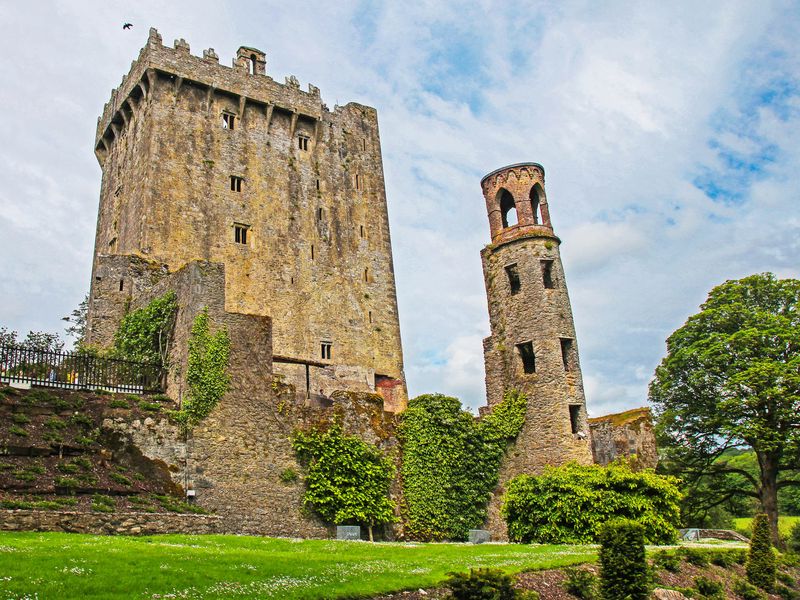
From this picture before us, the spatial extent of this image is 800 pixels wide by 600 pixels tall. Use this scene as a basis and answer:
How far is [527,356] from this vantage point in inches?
1275

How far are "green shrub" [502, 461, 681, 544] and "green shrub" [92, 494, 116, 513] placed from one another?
13691mm

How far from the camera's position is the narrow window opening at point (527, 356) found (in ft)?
106

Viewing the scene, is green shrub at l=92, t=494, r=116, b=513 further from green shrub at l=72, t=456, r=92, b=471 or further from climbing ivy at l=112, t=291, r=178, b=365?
climbing ivy at l=112, t=291, r=178, b=365

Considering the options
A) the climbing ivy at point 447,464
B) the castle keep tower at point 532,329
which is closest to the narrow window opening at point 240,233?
the castle keep tower at point 532,329

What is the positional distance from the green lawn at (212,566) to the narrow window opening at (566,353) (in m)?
13.5

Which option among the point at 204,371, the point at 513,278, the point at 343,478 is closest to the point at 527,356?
the point at 513,278

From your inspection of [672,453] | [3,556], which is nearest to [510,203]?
[672,453]

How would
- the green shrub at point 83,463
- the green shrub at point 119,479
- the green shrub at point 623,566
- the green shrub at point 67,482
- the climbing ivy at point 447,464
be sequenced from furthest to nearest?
the climbing ivy at point 447,464
the green shrub at point 119,479
the green shrub at point 83,463
the green shrub at point 67,482
the green shrub at point 623,566

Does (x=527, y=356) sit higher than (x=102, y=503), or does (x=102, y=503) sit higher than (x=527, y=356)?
(x=527, y=356)

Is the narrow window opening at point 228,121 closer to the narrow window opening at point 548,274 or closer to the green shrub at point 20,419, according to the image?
the narrow window opening at point 548,274

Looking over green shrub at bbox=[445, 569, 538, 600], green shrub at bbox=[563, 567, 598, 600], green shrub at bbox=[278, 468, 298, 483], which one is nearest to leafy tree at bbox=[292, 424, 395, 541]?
green shrub at bbox=[278, 468, 298, 483]

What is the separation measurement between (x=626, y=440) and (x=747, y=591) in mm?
11109

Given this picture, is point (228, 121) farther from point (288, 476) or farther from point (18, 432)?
point (18, 432)

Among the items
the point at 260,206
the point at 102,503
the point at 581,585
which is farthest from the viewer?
the point at 260,206
